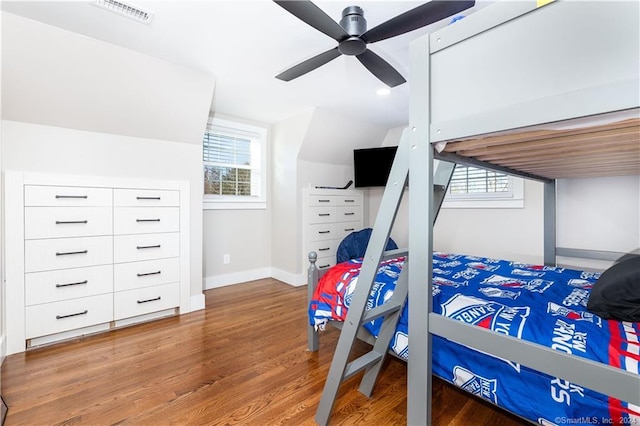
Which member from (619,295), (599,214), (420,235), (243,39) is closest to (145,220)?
(243,39)

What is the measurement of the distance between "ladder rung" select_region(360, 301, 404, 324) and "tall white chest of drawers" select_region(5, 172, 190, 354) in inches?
81.6

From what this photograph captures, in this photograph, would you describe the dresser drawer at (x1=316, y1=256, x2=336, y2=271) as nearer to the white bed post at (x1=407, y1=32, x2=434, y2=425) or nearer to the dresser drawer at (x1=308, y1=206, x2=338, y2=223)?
the dresser drawer at (x1=308, y1=206, x2=338, y2=223)

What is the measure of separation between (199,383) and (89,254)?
4.71 feet

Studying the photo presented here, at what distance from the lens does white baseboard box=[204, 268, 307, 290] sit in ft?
11.8

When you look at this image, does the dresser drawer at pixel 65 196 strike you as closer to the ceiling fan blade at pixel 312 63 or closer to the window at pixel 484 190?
the ceiling fan blade at pixel 312 63

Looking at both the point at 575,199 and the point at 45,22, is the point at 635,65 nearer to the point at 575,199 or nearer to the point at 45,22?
the point at 575,199

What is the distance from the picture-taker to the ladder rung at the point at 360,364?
1372 millimetres

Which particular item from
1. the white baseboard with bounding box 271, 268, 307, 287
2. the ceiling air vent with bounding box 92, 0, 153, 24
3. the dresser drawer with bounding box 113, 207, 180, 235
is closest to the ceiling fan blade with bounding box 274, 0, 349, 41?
the ceiling air vent with bounding box 92, 0, 153, 24

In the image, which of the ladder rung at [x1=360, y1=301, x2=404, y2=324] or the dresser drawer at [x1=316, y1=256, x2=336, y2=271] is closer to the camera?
the ladder rung at [x1=360, y1=301, x2=404, y2=324]

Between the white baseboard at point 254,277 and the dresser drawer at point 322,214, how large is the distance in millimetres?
748

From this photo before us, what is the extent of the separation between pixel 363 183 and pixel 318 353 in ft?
8.51

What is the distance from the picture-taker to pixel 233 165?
12.5 ft

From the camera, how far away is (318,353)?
2.04m

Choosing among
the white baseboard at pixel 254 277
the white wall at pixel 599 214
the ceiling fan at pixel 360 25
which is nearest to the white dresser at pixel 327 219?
the white baseboard at pixel 254 277
